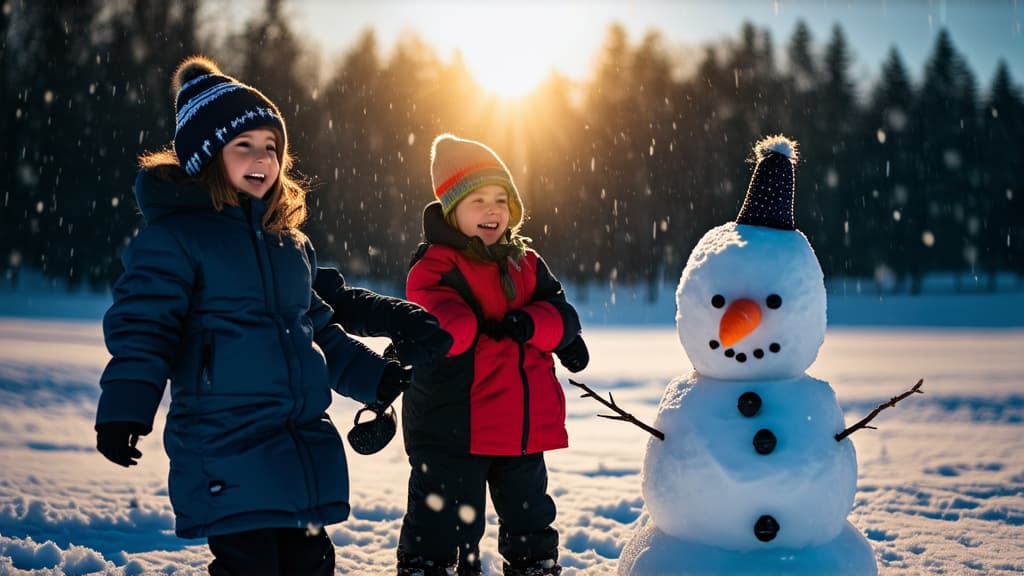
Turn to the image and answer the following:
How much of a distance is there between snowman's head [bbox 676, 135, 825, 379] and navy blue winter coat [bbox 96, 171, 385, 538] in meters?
1.17

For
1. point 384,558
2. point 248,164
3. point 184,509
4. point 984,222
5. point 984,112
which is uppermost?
point 984,112

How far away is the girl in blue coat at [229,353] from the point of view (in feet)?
7.53

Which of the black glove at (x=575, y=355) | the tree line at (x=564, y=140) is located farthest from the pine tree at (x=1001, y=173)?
the black glove at (x=575, y=355)

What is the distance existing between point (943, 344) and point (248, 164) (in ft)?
48.9

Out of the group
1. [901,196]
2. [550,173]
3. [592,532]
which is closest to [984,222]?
[901,196]

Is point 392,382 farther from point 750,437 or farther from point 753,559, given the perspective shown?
point 753,559

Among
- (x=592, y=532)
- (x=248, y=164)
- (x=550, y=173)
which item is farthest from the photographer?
(x=550, y=173)

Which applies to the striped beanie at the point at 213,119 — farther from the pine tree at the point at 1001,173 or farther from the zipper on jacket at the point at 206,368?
the pine tree at the point at 1001,173

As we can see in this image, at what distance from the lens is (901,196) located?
37.0 m

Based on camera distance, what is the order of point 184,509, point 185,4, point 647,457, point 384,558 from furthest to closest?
point 185,4
point 384,558
point 647,457
point 184,509

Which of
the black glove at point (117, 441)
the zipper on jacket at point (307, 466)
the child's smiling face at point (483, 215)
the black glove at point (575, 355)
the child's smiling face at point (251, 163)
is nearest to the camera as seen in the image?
the black glove at point (117, 441)

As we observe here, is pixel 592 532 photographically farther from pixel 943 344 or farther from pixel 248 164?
pixel 943 344

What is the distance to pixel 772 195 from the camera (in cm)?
300

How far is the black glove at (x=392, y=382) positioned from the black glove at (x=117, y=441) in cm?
72
